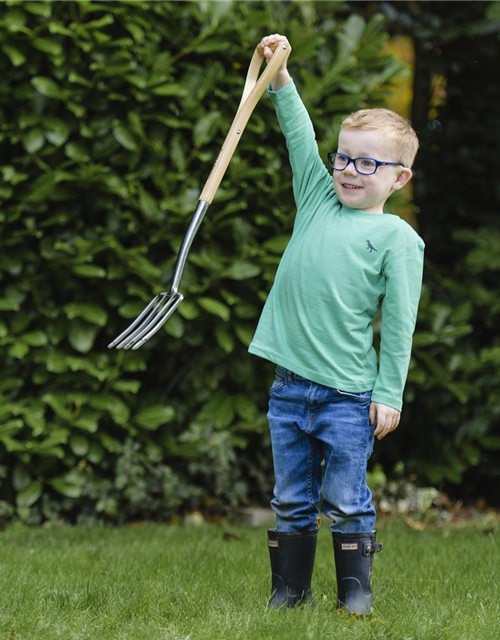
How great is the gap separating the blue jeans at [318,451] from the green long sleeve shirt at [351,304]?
58mm

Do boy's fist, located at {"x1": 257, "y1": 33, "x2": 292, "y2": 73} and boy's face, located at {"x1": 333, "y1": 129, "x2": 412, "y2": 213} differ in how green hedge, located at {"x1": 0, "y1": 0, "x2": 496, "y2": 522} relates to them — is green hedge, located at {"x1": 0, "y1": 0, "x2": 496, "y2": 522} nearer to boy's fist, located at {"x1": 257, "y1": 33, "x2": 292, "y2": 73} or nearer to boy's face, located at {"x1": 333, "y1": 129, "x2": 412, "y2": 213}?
boy's fist, located at {"x1": 257, "y1": 33, "x2": 292, "y2": 73}

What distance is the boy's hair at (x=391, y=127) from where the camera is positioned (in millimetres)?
2707

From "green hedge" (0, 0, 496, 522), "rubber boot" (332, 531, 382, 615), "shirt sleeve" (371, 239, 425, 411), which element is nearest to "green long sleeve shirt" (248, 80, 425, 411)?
"shirt sleeve" (371, 239, 425, 411)

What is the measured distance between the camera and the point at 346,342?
273 centimetres

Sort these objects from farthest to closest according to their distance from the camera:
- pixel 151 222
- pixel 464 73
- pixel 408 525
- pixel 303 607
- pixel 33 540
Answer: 1. pixel 464 73
2. pixel 408 525
3. pixel 151 222
4. pixel 33 540
5. pixel 303 607

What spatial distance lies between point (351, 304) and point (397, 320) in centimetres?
15

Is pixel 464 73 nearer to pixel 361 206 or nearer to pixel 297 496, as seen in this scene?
pixel 361 206

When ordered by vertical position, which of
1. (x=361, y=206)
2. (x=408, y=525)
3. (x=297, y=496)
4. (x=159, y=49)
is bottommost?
(x=408, y=525)

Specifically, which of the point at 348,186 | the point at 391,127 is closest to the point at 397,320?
the point at 348,186

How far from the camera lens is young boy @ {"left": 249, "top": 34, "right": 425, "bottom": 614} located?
2701mm

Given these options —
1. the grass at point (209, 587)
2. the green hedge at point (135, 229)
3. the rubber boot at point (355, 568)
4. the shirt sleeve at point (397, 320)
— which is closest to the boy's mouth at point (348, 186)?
the shirt sleeve at point (397, 320)

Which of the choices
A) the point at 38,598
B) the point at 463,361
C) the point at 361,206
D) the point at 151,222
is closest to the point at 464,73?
the point at 463,361

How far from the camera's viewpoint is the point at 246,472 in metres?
4.90

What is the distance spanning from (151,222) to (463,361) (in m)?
1.82
